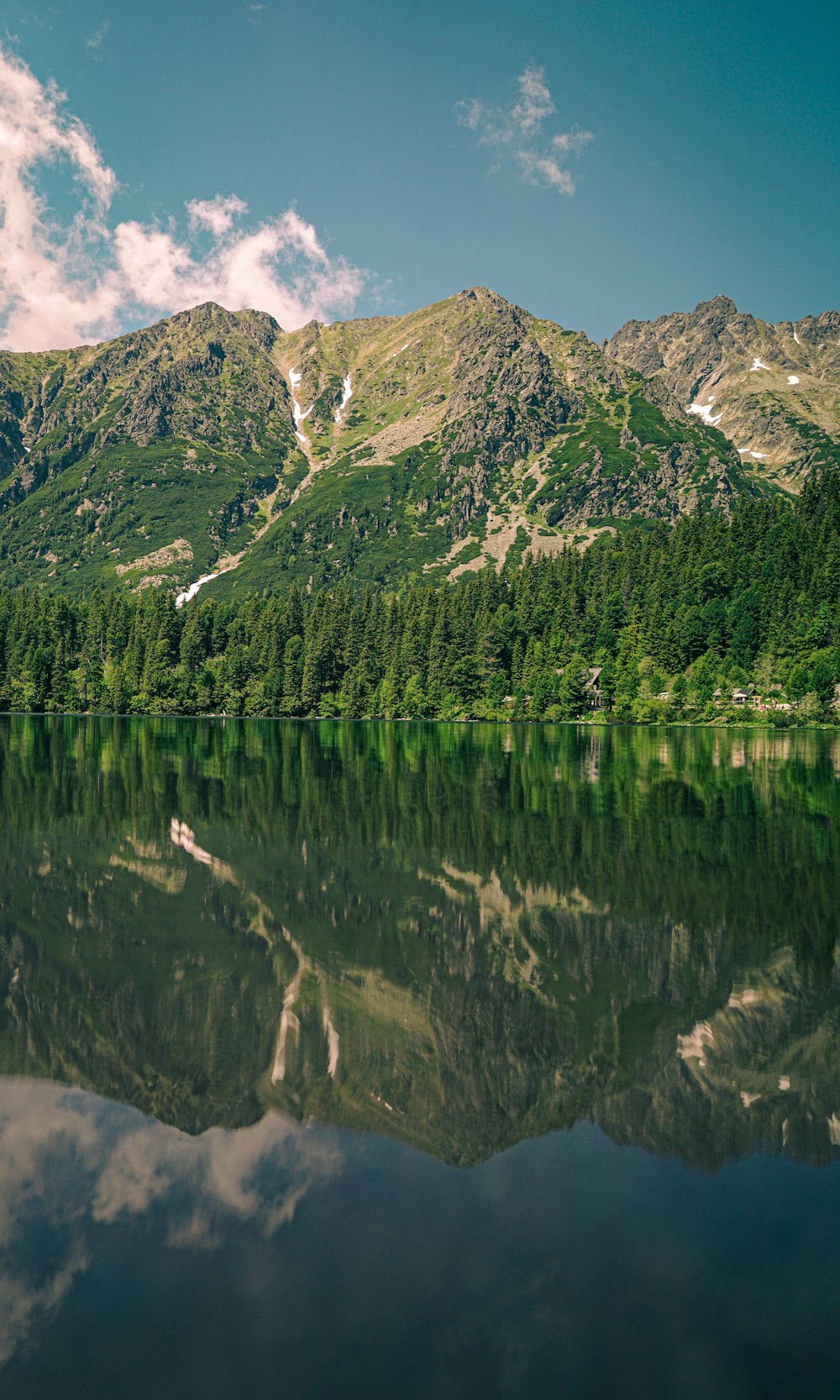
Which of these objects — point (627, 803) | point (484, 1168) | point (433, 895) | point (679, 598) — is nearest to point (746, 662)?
point (679, 598)

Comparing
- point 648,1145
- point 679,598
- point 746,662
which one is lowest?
point 648,1145

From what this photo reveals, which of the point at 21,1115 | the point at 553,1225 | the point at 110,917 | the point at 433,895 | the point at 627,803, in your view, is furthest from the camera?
the point at 627,803

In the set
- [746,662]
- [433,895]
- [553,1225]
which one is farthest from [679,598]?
[553,1225]

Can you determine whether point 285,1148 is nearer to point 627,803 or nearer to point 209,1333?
point 209,1333

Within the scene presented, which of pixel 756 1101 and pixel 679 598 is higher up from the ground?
pixel 679 598

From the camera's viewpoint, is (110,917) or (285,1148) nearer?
(285,1148)

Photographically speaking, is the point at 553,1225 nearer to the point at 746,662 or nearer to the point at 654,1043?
the point at 654,1043

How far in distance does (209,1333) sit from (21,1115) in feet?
16.1

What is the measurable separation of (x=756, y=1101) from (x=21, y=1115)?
31.5 ft

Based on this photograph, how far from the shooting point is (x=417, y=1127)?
34.3 feet

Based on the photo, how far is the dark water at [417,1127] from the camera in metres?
6.86

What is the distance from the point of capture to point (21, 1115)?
34.7ft

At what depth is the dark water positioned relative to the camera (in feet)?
22.5

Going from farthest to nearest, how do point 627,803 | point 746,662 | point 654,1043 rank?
1. point 746,662
2. point 627,803
3. point 654,1043
